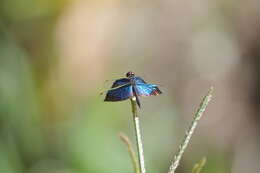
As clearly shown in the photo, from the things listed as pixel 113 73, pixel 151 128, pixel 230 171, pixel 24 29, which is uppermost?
pixel 24 29

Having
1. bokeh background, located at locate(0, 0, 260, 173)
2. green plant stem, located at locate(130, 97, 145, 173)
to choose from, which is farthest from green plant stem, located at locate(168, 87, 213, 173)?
bokeh background, located at locate(0, 0, 260, 173)

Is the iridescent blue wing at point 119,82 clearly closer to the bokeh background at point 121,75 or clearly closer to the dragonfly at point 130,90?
the dragonfly at point 130,90

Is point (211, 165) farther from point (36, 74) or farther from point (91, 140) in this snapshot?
point (36, 74)

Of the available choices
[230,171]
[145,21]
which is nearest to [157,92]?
[230,171]

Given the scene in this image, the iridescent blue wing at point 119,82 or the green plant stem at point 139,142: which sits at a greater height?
the iridescent blue wing at point 119,82

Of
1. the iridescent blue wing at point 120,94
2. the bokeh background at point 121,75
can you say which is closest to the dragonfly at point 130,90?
the iridescent blue wing at point 120,94

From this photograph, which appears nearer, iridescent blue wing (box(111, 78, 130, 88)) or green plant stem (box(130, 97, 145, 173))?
green plant stem (box(130, 97, 145, 173))

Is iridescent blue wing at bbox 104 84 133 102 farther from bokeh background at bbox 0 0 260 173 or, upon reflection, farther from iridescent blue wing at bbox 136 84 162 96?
bokeh background at bbox 0 0 260 173

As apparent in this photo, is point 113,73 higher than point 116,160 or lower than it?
higher
